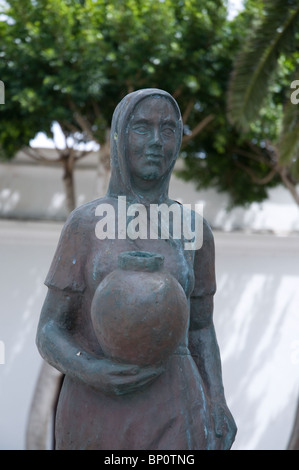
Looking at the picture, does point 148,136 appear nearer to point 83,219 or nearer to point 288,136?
point 83,219

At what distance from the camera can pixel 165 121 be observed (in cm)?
224

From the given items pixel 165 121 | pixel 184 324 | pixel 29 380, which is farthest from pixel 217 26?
pixel 184 324

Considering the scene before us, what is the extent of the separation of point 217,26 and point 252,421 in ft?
17.2

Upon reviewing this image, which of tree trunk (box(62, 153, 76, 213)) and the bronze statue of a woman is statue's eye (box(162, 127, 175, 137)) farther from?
tree trunk (box(62, 153, 76, 213))

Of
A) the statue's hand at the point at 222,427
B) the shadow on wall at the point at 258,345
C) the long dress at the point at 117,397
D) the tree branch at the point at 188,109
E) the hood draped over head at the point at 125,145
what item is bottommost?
the shadow on wall at the point at 258,345

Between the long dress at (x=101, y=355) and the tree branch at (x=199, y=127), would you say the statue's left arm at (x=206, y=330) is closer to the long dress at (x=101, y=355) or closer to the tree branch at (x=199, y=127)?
the long dress at (x=101, y=355)

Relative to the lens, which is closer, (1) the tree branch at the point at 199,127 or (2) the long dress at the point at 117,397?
(2) the long dress at the point at 117,397

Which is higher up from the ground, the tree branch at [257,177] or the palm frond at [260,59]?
the palm frond at [260,59]

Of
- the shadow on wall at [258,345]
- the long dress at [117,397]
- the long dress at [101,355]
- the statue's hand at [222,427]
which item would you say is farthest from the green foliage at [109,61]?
the statue's hand at [222,427]

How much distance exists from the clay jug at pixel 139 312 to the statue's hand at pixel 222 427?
0.38m

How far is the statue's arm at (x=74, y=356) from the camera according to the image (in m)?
1.94

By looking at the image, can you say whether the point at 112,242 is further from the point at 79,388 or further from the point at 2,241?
the point at 2,241

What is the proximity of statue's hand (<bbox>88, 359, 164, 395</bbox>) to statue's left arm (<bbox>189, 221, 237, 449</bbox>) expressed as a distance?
340 millimetres

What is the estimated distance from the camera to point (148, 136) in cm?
222
